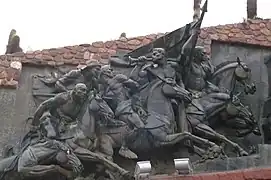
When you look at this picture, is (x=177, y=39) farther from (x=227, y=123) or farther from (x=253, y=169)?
(x=253, y=169)

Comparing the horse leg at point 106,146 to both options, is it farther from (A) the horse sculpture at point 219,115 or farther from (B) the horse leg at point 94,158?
(A) the horse sculpture at point 219,115

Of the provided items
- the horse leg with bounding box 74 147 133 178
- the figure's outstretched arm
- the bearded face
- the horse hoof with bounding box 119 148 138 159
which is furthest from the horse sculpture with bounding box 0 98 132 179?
the bearded face

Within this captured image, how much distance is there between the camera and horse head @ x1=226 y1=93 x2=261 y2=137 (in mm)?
10867

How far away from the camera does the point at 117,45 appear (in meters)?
12.6

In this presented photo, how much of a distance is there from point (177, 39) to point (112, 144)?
2472 mm

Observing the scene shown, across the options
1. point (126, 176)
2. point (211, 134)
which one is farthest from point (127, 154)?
point (211, 134)

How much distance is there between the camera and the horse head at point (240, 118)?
1087 centimetres

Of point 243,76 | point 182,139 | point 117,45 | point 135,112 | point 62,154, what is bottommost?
point 182,139

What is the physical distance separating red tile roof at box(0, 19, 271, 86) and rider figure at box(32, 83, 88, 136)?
145 centimetres

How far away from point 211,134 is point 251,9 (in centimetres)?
530

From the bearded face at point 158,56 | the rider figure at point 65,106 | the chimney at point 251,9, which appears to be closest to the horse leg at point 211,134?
the bearded face at point 158,56

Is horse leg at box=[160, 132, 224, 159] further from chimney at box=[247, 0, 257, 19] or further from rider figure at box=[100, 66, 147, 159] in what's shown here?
chimney at box=[247, 0, 257, 19]

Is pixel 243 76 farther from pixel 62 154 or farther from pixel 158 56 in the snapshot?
pixel 62 154

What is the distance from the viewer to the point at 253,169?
800 centimetres
